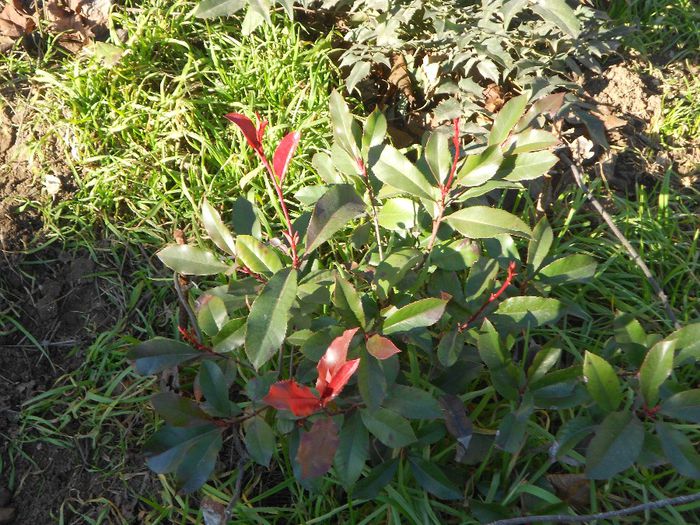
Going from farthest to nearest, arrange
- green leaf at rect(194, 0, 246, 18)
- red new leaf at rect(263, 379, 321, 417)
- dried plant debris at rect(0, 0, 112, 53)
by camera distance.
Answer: dried plant debris at rect(0, 0, 112, 53) < green leaf at rect(194, 0, 246, 18) < red new leaf at rect(263, 379, 321, 417)

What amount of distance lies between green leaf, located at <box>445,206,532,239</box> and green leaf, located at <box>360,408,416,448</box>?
0.45m

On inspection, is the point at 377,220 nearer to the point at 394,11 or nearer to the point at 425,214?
the point at 425,214

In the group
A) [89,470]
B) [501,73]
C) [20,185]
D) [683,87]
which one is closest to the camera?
[89,470]

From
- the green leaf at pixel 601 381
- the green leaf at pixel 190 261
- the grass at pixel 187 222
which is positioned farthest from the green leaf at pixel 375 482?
the green leaf at pixel 190 261

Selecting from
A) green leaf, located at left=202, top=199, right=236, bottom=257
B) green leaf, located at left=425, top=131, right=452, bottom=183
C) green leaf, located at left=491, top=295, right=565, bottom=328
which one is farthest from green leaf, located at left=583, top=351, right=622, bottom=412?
green leaf, located at left=202, top=199, right=236, bottom=257

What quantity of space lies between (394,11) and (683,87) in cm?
142

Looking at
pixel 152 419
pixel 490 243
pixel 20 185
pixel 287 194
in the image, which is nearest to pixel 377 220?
pixel 490 243

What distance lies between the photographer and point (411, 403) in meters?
1.37

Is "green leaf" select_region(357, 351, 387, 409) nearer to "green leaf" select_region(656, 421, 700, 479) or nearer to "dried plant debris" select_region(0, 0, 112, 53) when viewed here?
"green leaf" select_region(656, 421, 700, 479)

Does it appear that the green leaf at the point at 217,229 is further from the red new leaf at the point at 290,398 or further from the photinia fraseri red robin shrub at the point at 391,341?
the red new leaf at the point at 290,398

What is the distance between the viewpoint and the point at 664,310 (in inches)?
83.8

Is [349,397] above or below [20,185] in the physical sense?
above

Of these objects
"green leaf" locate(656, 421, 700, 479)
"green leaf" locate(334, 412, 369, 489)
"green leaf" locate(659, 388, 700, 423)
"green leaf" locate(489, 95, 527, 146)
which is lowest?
"green leaf" locate(334, 412, 369, 489)

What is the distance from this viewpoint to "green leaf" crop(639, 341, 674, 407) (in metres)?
1.31
